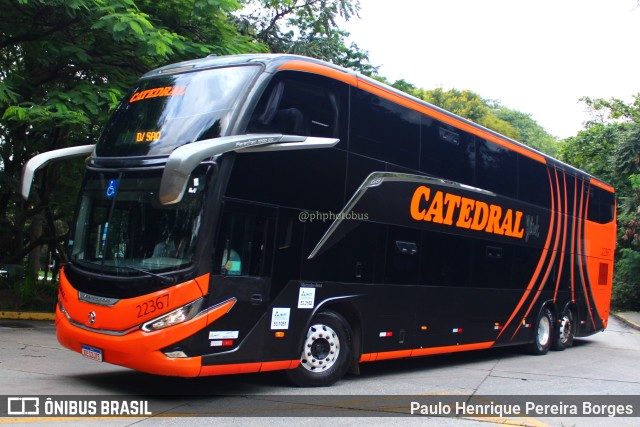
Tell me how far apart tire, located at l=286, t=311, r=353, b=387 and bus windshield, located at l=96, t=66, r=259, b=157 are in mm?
2985

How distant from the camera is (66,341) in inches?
322

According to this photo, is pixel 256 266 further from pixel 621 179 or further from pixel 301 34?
pixel 621 179

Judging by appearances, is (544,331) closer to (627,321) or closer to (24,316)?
(24,316)

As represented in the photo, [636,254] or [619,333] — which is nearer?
[619,333]

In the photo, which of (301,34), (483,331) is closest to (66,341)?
(483,331)

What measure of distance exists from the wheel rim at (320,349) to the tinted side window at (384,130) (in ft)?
8.54

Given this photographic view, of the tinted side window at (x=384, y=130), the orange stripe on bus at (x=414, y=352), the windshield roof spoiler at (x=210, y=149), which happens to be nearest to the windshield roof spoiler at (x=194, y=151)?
the windshield roof spoiler at (x=210, y=149)

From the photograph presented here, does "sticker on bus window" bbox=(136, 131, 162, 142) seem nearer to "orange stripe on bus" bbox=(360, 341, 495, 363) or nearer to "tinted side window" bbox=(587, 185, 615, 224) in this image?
"orange stripe on bus" bbox=(360, 341, 495, 363)

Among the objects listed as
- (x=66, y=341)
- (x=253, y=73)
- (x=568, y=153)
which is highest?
(x=568, y=153)

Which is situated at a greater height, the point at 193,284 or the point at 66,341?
the point at 193,284

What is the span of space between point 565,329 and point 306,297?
947 cm

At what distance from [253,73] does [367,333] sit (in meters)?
4.07

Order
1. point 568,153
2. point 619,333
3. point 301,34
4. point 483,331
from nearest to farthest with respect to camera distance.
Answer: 1. point 483,331
2. point 619,333
3. point 301,34
4. point 568,153

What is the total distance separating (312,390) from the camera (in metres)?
8.75
